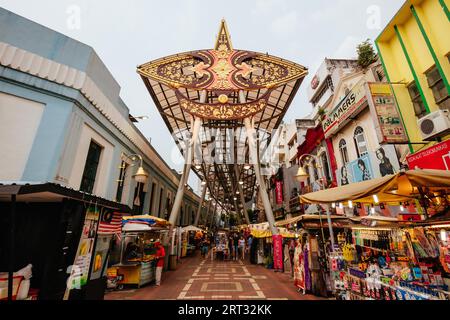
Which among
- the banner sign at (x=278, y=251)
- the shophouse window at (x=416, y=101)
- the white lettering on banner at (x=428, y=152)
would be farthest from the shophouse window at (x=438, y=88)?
the banner sign at (x=278, y=251)

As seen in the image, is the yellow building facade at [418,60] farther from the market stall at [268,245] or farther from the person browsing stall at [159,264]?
the person browsing stall at [159,264]

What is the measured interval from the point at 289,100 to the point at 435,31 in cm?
919

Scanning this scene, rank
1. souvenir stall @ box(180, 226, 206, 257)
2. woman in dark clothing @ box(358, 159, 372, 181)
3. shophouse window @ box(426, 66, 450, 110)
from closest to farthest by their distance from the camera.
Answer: shophouse window @ box(426, 66, 450, 110), woman in dark clothing @ box(358, 159, 372, 181), souvenir stall @ box(180, 226, 206, 257)

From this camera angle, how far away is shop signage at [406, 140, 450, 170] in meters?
5.55

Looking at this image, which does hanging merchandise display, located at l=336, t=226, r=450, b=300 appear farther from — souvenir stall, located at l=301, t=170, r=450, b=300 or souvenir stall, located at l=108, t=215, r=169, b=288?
souvenir stall, located at l=108, t=215, r=169, b=288

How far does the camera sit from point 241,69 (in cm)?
1346

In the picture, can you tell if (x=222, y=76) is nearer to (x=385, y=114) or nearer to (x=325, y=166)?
(x=325, y=166)

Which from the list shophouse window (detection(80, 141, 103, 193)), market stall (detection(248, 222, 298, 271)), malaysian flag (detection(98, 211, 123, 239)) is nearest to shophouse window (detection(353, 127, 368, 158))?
market stall (detection(248, 222, 298, 271))

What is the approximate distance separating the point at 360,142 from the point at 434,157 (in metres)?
4.07

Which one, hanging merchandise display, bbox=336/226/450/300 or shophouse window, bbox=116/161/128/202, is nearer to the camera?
hanging merchandise display, bbox=336/226/450/300

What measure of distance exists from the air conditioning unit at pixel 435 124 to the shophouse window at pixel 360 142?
11.2 feet

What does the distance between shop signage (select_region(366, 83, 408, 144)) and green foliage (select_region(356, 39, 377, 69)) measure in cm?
681

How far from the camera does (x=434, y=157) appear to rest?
5.92 meters

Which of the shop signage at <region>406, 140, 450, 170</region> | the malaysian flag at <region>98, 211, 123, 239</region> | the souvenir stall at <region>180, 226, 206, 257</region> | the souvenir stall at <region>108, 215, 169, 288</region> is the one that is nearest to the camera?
the malaysian flag at <region>98, 211, 123, 239</region>
